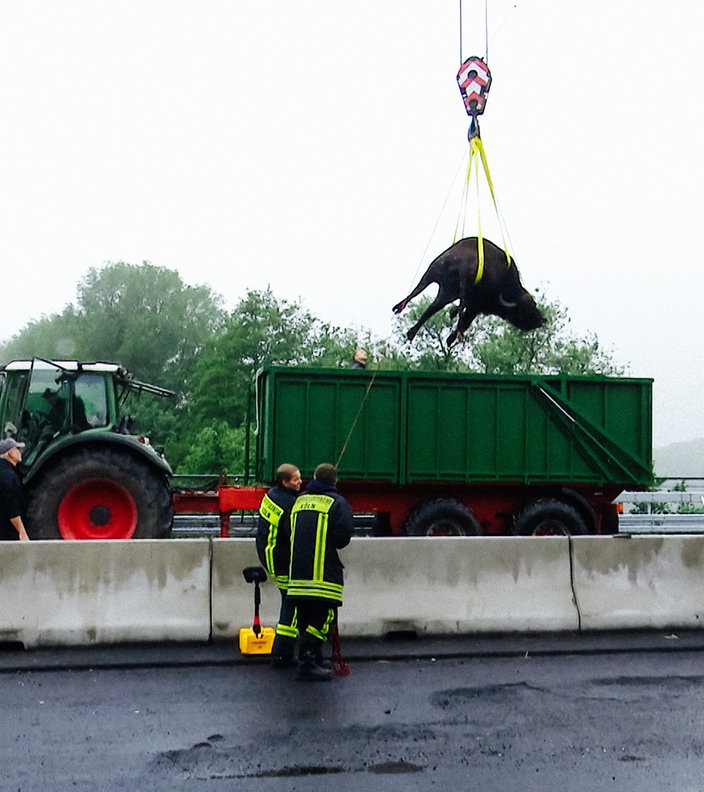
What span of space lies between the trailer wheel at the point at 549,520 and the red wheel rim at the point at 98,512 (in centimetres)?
550

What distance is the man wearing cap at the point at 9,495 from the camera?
395 inches

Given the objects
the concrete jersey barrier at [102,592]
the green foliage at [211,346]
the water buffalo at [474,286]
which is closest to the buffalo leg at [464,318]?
the water buffalo at [474,286]

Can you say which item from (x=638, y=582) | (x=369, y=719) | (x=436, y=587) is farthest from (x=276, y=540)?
(x=638, y=582)

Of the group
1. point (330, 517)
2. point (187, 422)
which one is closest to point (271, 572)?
point (330, 517)

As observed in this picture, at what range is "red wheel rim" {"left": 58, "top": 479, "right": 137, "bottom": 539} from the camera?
1245cm

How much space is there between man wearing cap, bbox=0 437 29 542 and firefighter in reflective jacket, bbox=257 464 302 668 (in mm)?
2719

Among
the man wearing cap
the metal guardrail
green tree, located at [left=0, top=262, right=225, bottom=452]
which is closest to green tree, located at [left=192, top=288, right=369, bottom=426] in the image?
green tree, located at [left=0, top=262, right=225, bottom=452]

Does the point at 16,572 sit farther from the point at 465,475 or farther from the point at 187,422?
the point at 187,422

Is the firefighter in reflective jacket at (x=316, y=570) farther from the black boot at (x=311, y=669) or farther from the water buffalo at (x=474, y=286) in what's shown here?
the water buffalo at (x=474, y=286)

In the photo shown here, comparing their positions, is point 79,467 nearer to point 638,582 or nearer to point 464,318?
point 464,318

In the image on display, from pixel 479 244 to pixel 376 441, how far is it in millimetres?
3944

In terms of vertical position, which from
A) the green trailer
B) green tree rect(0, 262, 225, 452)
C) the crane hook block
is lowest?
the green trailer

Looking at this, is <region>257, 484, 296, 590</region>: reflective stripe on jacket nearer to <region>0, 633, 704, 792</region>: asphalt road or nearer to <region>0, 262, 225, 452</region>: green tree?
<region>0, 633, 704, 792</region>: asphalt road

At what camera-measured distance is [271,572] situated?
8484 mm
